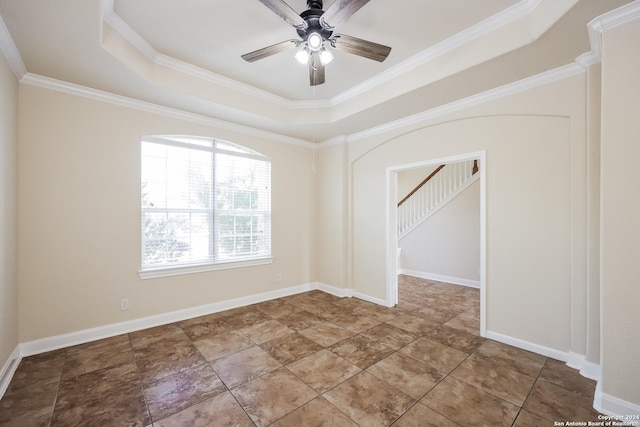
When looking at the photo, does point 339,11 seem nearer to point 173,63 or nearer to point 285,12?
point 285,12

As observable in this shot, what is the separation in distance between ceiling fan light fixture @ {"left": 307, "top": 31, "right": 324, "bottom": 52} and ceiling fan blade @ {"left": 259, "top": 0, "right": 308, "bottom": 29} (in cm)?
8

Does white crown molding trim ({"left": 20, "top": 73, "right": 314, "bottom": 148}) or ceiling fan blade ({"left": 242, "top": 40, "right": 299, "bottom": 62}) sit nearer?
ceiling fan blade ({"left": 242, "top": 40, "right": 299, "bottom": 62})

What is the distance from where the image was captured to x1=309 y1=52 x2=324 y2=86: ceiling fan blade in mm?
2441

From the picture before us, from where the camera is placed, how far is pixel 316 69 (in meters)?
2.50

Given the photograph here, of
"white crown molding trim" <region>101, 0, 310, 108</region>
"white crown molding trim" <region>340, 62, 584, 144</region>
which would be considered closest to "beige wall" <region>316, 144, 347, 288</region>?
"white crown molding trim" <region>340, 62, 584, 144</region>

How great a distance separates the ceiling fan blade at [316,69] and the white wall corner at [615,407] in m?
3.36

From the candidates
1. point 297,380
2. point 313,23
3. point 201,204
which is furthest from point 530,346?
point 201,204

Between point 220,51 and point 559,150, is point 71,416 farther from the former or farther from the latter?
point 559,150

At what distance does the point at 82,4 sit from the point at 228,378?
3022 mm

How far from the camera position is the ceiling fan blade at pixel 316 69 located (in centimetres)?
244

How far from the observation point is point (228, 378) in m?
2.35

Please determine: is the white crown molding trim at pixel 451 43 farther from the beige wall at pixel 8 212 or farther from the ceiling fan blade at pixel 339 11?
the beige wall at pixel 8 212

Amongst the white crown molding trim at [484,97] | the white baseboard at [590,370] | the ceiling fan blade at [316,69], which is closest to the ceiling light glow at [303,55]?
the ceiling fan blade at [316,69]

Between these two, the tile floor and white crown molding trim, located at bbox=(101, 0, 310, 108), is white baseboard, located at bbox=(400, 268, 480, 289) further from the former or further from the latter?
white crown molding trim, located at bbox=(101, 0, 310, 108)
